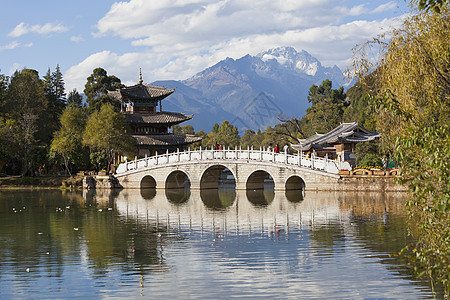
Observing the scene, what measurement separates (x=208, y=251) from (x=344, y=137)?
1090 inches

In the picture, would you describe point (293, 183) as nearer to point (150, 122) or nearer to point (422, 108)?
point (150, 122)

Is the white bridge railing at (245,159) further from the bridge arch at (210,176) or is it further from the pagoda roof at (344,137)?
the pagoda roof at (344,137)

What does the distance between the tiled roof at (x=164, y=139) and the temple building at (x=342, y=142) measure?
1026cm

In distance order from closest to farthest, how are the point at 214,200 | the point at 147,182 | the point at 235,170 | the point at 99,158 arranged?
the point at 214,200 → the point at 235,170 → the point at 147,182 → the point at 99,158

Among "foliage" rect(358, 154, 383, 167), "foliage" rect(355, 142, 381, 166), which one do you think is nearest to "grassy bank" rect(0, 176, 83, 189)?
"foliage" rect(355, 142, 381, 166)

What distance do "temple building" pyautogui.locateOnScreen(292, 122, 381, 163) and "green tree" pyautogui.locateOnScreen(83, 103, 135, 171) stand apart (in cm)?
1395

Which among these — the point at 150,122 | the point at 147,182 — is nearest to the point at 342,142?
the point at 147,182

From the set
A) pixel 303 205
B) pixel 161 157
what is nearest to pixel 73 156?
pixel 161 157

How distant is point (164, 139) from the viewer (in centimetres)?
5138

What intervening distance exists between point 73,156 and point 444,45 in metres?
40.6

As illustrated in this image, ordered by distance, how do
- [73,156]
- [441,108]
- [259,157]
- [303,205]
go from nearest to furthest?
[441,108] < [303,205] < [259,157] < [73,156]

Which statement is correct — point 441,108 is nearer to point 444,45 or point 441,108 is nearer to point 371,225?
point 444,45

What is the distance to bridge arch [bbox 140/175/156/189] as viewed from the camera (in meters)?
43.5

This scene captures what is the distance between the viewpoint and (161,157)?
42.2 m
